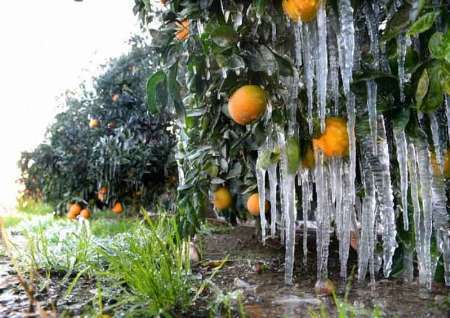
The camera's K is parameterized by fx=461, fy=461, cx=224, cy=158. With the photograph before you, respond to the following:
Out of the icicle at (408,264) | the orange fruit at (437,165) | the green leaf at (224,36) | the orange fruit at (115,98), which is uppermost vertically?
the orange fruit at (115,98)

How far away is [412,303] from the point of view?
140cm

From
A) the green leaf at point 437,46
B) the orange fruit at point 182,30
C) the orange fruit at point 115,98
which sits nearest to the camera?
the green leaf at point 437,46

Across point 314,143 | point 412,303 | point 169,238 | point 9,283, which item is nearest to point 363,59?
point 314,143

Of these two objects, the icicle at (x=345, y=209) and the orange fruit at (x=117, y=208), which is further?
the orange fruit at (x=117, y=208)

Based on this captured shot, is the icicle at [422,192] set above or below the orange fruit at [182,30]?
below

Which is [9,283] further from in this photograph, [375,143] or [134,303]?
[375,143]

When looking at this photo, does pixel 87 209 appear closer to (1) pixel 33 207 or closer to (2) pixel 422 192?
(1) pixel 33 207

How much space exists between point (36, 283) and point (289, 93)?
3.77 ft

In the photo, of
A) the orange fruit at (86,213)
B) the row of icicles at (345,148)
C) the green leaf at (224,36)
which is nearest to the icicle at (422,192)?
the row of icicles at (345,148)

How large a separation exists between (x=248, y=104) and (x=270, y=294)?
0.66 metres

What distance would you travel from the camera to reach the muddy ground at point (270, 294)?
1.35m

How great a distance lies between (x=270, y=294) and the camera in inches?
61.1

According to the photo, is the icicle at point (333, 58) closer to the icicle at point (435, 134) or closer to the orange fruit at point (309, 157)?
the orange fruit at point (309, 157)

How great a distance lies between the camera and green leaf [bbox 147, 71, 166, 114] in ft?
4.66
